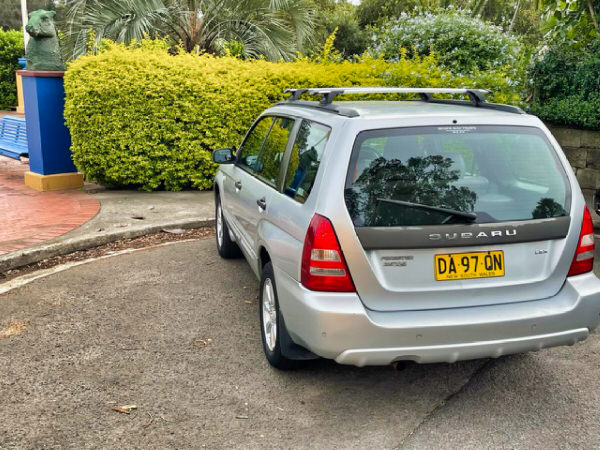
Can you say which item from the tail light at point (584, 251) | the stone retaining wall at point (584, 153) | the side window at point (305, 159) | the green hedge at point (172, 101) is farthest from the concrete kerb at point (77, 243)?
the stone retaining wall at point (584, 153)

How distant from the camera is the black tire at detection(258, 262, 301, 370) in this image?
12.5 ft

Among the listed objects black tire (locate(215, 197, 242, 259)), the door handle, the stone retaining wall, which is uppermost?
the door handle

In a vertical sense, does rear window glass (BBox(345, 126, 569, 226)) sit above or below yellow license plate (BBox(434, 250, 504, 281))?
above

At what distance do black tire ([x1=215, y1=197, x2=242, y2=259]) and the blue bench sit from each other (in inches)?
273

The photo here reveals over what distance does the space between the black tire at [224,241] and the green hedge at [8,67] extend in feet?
74.3

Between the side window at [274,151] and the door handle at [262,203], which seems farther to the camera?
the side window at [274,151]

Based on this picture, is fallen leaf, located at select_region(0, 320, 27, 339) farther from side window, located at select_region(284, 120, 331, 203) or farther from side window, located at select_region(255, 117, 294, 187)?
side window, located at select_region(284, 120, 331, 203)

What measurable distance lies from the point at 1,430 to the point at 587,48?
1073 centimetres

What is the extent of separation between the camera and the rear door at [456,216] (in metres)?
3.22

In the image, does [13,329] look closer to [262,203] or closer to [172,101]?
[262,203]

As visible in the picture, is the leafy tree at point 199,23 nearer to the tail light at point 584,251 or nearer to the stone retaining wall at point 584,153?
the stone retaining wall at point 584,153

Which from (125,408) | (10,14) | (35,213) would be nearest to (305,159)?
(125,408)

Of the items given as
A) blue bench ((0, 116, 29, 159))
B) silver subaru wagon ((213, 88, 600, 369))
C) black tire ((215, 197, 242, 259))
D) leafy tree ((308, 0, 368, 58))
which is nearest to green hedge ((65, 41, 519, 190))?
black tire ((215, 197, 242, 259))

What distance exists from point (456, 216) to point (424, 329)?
0.61 meters
